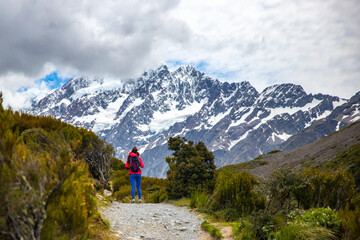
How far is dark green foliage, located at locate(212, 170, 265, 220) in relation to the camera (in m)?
8.39

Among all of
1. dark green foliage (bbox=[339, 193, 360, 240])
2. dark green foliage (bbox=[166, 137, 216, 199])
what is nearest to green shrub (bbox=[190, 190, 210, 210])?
dark green foliage (bbox=[166, 137, 216, 199])

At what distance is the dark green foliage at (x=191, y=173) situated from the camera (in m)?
13.4

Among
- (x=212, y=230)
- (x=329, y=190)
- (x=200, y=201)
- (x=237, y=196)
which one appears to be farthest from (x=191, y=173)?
(x=329, y=190)

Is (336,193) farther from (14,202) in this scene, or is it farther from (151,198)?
(151,198)

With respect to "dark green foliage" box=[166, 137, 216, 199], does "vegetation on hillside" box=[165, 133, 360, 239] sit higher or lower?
lower

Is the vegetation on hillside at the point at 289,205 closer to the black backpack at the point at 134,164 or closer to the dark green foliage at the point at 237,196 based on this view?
the dark green foliage at the point at 237,196

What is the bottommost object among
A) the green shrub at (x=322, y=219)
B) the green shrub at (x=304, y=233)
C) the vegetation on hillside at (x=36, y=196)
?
the green shrub at (x=304, y=233)

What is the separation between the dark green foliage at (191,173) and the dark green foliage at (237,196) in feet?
10.9

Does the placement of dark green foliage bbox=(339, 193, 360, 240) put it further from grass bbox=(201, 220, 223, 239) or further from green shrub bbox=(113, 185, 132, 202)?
green shrub bbox=(113, 185, 132, 202)

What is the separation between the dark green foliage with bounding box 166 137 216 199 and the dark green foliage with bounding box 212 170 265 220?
331 centimetres

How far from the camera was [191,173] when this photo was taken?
1368 cm

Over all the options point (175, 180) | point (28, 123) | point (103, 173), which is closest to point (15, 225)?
point (28, 123)

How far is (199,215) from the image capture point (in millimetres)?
9367

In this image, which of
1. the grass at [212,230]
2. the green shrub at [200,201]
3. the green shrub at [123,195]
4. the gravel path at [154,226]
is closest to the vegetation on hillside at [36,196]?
the gravel path at [154,226]
